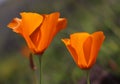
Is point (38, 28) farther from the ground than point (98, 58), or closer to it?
farther from the ground

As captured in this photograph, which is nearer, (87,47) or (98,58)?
(87,47)

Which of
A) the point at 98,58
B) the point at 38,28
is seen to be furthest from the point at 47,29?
the point at 98,58

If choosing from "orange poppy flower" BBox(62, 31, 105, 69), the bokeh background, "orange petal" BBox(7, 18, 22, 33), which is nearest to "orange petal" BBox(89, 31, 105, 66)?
"orange poppy flower" BBox(62, 31, 105, 69)

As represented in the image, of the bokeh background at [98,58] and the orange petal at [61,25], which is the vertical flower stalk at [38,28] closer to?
the orange petal at [61,25]

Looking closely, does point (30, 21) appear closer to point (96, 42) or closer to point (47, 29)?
point (47, 29)

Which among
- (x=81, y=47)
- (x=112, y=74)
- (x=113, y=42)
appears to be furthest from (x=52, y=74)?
(x=81, y=47)

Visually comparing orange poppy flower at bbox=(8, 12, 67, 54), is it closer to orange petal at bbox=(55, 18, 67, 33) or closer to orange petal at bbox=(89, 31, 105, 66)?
orange petal at bbox=(55, 18, 67, 33)
